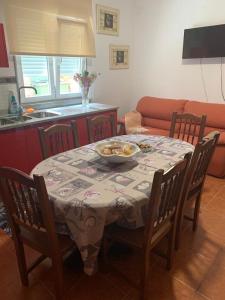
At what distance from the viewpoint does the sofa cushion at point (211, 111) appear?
10.8 ft

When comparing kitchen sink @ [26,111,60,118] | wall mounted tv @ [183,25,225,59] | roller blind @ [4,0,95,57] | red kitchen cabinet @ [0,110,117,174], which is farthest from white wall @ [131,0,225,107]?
red kitchen cabinet @ [0,110,117,174]

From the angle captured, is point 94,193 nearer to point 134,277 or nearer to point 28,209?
point 28,209

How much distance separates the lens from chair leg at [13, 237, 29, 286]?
1468mm

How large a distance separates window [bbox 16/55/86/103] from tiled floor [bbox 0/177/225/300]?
1.91 metres

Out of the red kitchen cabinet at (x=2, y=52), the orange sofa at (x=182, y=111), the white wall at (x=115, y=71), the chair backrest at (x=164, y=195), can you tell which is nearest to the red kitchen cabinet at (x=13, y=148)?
the red kitchen cabinet at (x=2, y=52)

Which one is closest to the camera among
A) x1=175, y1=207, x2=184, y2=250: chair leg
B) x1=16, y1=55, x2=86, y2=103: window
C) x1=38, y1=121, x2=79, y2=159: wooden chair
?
x1=175, y1=207, x2=184, y2=250: chair leg

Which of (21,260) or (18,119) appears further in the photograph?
(18,119)

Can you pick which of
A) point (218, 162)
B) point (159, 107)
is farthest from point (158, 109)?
point (218, 162)

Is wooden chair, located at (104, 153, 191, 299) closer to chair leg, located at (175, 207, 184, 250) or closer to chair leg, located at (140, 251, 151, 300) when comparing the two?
chair leg, located at (140, 251, 151, 300)

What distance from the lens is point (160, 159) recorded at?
1.81m

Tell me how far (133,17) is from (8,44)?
2392mm

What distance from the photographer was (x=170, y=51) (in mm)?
3893

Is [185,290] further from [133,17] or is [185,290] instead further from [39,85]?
[133,17]

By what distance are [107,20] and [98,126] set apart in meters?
2.07
